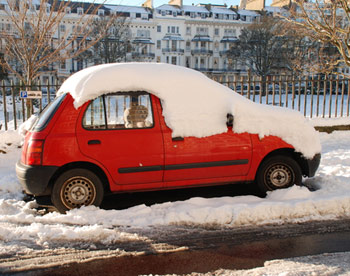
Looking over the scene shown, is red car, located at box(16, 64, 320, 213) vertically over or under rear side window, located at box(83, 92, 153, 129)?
under

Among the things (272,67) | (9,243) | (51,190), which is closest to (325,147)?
(51,190)

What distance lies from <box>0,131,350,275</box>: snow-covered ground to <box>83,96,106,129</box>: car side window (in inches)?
46.0

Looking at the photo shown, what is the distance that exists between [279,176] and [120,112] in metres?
2.71

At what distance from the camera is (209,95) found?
559cm

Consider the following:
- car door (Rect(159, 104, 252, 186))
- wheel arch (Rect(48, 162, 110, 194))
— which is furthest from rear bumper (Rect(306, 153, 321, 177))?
wheel arch (Rect(48, 162, 110, 194))

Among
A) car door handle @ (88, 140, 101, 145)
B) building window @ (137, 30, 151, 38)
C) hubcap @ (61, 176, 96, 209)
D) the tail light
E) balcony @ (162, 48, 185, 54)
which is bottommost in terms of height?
hubcap @ (61, 176, 96, 209)

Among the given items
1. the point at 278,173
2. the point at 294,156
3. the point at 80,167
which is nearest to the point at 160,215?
the point at 80,167

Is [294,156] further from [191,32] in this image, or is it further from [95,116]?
[191,32]

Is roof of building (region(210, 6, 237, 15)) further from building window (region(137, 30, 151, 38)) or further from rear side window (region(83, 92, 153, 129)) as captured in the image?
rear side window (region(83, 92, 153, 129))

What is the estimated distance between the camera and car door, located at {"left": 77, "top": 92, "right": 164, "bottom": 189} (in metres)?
5.04

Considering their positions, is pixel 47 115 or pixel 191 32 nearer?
pixel 47 115

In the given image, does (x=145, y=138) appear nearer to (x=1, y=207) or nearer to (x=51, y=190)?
(x=51, y=190)

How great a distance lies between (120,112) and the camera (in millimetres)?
5387

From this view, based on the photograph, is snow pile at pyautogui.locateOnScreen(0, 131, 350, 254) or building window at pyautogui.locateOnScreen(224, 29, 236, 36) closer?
snow pile at pyautogui.locateOnScreen(0, 131, 350, 254)
